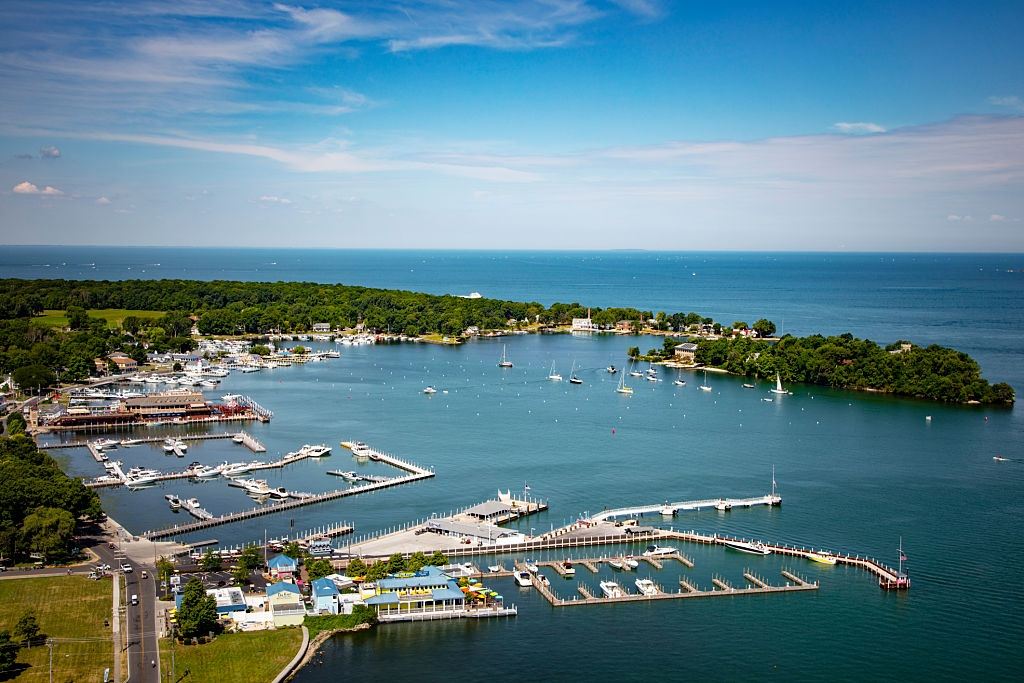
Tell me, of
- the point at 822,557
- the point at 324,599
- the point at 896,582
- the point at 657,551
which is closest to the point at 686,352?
the point at 822,557

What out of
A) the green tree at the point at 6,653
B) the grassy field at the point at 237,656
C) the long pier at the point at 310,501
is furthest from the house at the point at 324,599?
the long pier at the point at 310,501

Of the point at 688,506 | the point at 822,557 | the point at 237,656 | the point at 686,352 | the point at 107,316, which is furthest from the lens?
the point at 107,316

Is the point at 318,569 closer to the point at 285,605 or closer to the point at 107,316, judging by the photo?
the point at 285,605

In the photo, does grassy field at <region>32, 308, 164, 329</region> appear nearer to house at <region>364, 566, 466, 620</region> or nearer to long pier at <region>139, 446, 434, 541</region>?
long pier at <region>139, 446, 434, 541</region>

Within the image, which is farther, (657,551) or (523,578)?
(657,551)

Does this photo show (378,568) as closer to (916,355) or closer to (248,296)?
(916,355)
